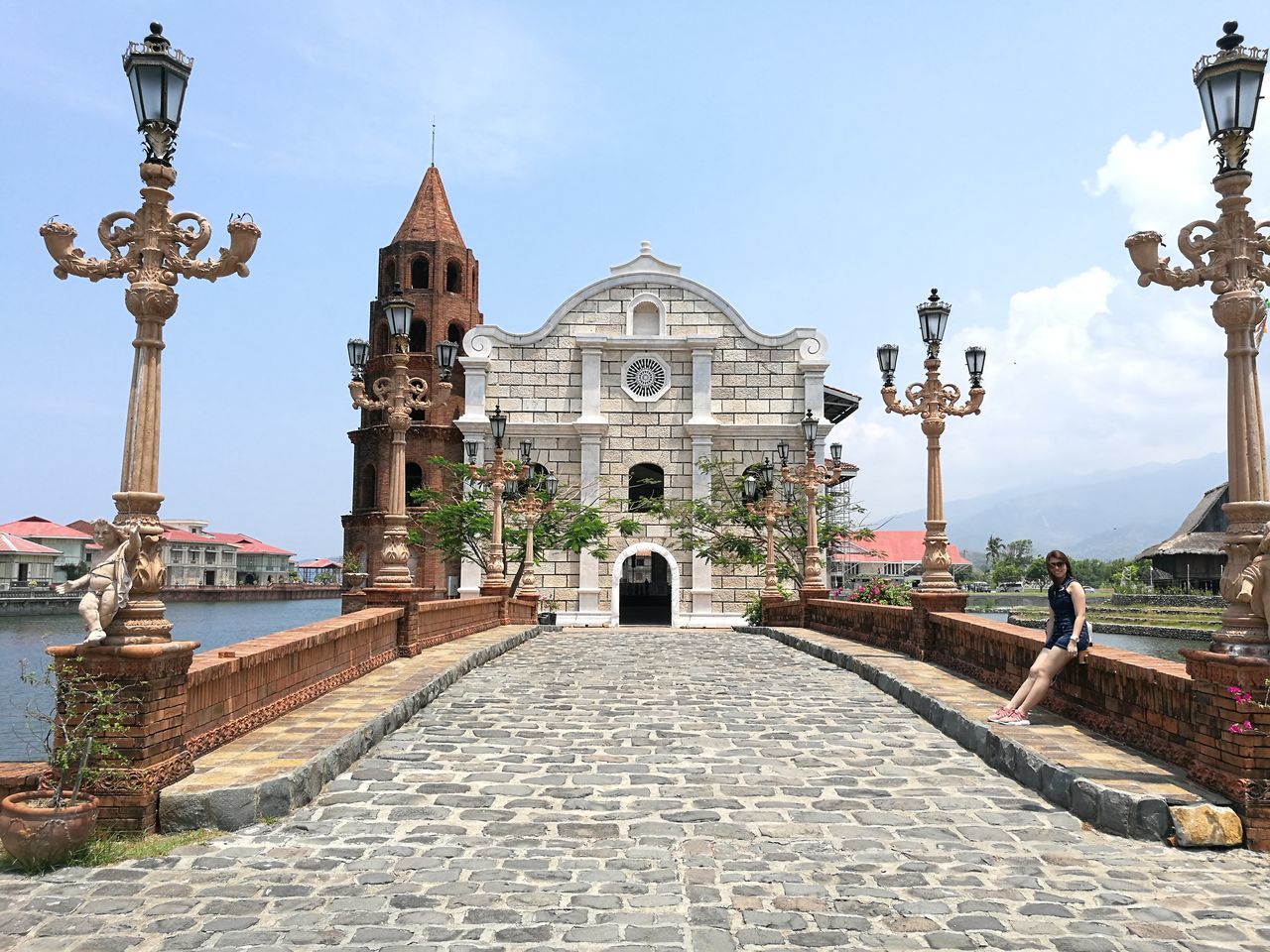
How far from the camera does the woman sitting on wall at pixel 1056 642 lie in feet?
25.2

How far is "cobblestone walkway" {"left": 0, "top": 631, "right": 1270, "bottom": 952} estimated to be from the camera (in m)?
4.07

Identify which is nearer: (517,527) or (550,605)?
(517,527)

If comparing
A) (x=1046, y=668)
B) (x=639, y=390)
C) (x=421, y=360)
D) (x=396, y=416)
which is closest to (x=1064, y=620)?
(x=1046, y=668)

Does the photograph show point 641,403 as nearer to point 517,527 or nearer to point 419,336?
point 517,527

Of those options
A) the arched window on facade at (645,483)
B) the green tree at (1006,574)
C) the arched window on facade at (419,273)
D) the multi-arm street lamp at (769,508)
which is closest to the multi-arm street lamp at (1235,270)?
the multi-arm street lamp at (769,508)

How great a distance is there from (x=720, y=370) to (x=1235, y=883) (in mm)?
31815

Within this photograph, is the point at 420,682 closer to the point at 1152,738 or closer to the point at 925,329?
the point at 1152,738

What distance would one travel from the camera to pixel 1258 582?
559 centimetres

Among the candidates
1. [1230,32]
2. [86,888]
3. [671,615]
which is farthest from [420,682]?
[671,615]

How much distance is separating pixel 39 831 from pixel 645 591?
38589mm

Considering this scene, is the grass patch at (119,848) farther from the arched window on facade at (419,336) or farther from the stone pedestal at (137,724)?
the arched window on facade at (419,336)

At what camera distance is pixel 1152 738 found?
21.4 ft

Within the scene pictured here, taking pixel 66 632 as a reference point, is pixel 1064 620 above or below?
above

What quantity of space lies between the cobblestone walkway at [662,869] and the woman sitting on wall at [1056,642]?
65 cm
